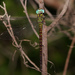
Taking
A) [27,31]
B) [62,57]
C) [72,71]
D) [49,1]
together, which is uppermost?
[49,1]

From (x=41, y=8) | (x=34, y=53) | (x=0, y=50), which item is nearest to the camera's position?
(x=41, y=8)

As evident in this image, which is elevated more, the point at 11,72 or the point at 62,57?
the point at 62,57

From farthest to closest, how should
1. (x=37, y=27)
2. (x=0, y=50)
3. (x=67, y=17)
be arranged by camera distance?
(x=0, y=50), (x=67, y=17), (x=37, y=27)

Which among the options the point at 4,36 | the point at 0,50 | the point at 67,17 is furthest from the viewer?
the point at 0,50

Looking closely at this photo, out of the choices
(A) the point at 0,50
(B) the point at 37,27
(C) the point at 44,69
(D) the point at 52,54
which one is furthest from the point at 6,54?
(C) the point at 44,69

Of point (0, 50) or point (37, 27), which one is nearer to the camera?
point (37, 27)

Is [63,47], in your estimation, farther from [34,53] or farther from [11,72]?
[11,72]

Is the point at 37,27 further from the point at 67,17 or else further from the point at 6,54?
the point at 6,54

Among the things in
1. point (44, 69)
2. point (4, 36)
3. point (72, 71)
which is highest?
point (72, 71)

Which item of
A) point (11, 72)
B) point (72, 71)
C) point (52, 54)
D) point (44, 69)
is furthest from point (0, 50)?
point (44, 69)
